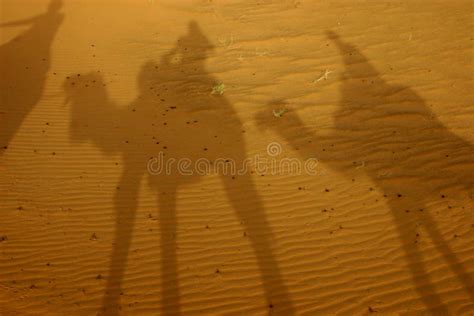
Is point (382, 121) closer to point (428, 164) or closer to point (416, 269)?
point (428, 164)

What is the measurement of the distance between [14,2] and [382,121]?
1025 cm

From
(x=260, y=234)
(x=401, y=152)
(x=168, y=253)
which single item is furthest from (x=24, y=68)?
(x=401, y=152)

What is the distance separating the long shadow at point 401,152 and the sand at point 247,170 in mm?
24

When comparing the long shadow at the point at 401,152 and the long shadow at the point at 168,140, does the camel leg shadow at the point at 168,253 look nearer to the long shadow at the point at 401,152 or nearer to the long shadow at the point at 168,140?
the long shadow at the point at 168,140

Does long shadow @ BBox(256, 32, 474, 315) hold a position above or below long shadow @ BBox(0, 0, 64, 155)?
below

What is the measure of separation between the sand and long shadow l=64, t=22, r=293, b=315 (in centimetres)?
3

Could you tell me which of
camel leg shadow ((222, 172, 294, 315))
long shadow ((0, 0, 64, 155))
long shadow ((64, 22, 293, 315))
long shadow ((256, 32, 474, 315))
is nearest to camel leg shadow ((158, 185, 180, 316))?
long shadow ((64, 22, 293, 315))

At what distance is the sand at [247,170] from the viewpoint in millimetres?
3924

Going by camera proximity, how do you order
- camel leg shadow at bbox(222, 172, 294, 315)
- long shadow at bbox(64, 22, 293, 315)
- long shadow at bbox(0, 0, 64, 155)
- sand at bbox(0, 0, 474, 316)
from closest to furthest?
camel leg shadow at bbox(222, 172, 294, 315) → sand at bbox(0, 0, 474, 316) → long shadow at bbox(64, 22, 293, 315) → long shadow at bbox(0, 0, 64, 155)

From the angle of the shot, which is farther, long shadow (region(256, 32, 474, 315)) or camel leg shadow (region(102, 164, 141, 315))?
long shadow (region(256, 32, 474, 315))

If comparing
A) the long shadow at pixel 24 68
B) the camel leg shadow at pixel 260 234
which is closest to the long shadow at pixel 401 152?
the camel leg shadow at pixel 260 234

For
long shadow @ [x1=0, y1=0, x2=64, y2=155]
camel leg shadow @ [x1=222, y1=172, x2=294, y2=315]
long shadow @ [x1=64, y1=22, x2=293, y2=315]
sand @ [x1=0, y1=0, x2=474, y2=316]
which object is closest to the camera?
camel leg shadow @ [x1=222, y1=172, x2=294, y2=315]

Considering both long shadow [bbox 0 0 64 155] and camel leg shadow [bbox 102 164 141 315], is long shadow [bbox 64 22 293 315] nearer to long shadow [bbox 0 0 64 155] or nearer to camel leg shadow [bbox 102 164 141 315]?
camel leg shadow [bbox 102 164 141 315]

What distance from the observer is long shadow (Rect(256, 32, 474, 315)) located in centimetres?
418
